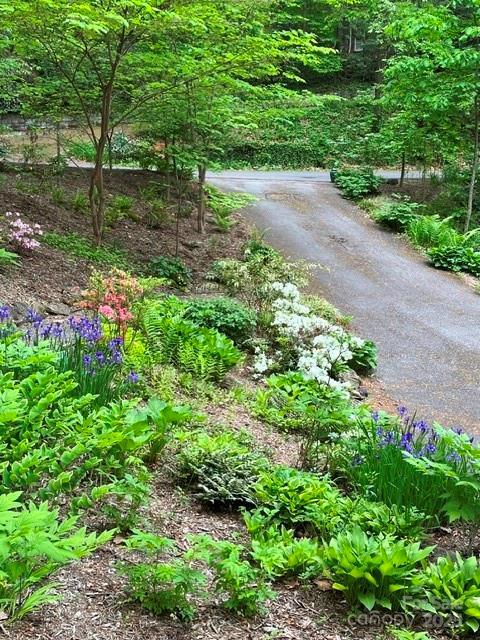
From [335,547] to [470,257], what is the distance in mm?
10045

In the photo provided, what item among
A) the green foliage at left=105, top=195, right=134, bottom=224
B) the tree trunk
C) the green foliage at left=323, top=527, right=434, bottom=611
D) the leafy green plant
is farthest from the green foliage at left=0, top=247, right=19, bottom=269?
the tree trunk

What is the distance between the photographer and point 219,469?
10.9ft

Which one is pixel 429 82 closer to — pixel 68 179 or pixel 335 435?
pixel 68 179

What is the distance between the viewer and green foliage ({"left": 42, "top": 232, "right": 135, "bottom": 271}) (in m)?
8.14

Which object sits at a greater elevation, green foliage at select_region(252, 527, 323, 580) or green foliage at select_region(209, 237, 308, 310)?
green foliage at select_region(209, 237, 308, 310)

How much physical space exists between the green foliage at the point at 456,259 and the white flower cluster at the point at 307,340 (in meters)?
5.33

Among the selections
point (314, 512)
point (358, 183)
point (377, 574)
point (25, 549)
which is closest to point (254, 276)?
point (314, 512)

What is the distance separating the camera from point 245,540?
2.91 metres

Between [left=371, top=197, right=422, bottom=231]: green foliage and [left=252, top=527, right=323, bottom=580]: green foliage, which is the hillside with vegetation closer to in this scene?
[left=252, top=527, right=323, bottom=580]: green foliage

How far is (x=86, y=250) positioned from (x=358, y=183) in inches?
406

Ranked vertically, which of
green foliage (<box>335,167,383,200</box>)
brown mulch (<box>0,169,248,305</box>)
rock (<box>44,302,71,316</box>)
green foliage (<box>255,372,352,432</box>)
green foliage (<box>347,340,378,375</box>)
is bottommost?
green foliage (<box>347,340,378,375</box>)

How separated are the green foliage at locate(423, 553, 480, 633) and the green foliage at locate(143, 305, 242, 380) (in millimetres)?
2869

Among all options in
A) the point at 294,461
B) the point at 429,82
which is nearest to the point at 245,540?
the point at 294,461

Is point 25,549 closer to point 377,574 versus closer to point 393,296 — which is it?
point 377,574
